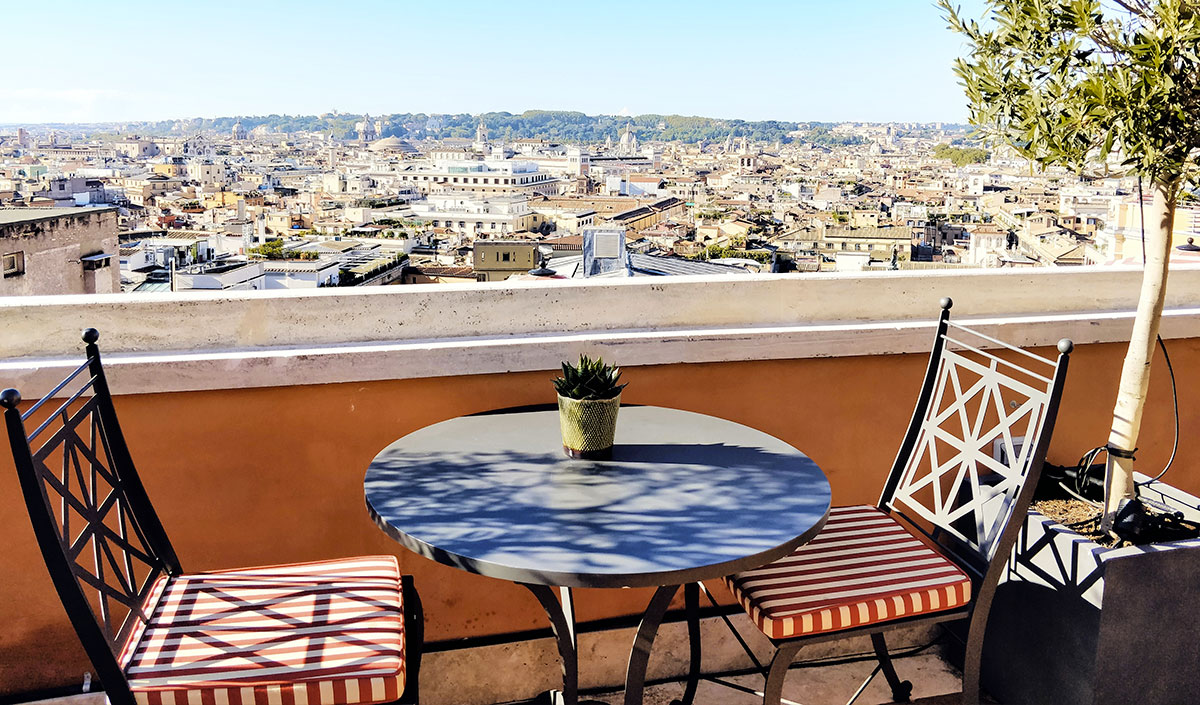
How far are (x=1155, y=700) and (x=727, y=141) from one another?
128 metres

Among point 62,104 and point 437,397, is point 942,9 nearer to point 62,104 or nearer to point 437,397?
point 437,397

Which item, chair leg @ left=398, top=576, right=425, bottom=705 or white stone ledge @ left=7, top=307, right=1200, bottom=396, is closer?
chair leg @ left=398, top=576, right=425, bottom=705

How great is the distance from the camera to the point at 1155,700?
166 centimetres

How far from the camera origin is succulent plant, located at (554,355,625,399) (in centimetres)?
148

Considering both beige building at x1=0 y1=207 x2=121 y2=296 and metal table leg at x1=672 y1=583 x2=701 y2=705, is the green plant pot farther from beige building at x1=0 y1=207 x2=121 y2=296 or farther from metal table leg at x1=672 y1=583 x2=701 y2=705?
beige building at x1=0 y1=207 x2=121 y2=296

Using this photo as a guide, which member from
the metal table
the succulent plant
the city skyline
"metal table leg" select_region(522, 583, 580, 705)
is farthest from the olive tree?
the city skyline

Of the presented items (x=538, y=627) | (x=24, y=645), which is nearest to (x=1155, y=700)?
(x=538, y=627)

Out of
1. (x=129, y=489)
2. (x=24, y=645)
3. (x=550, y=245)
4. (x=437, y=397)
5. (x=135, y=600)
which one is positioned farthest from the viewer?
(x=550, y=245)

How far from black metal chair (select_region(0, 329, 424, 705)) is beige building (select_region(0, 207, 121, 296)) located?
8.09m

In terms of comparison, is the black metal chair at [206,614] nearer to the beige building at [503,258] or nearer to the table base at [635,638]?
the table base at [635,638]

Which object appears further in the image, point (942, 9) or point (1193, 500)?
point (1193, 500)

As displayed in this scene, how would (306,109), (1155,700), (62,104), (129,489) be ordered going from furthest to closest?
1. (306,109)
2. (62,104)
3. (1155,700)
4. (129,489)

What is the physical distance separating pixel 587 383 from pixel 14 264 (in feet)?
32.0

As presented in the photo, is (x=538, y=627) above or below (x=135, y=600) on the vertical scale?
below
